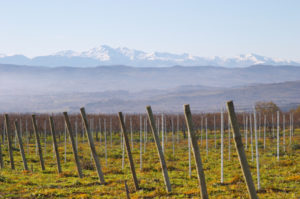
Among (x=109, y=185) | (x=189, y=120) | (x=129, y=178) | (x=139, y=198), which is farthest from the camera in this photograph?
(x=129, y=178)

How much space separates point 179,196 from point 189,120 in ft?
10.6

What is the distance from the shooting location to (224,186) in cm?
1711

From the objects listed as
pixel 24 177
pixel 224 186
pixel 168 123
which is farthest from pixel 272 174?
pixel 168 123

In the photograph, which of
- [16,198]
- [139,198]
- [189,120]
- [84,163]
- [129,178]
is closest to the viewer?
[189,120]

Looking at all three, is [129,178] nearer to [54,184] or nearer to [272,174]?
[54,184]

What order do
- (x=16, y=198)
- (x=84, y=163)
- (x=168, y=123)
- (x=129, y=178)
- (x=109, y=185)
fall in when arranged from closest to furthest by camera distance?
(x=16, y=198) → (x=109, y=185) → (x=129, y=178) → (x=84, y=163) → (x=168, y=123)

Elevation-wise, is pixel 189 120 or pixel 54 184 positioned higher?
pixel 189 120

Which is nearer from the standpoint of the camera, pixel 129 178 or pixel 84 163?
pixel 129 178

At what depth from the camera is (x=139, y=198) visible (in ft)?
48.6

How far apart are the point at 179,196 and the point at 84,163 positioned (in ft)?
44.6

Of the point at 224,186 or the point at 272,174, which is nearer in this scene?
the point at 224,186

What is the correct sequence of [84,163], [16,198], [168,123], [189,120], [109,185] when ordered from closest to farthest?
[189,120] < [16,198] < [109,185] < [84,163] < [168,123]

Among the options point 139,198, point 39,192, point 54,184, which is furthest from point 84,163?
point 139,198

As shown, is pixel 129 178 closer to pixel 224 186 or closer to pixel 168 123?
pixel 224 186
